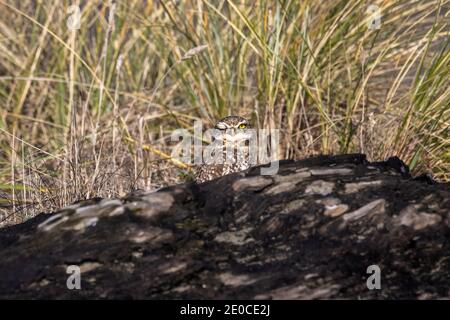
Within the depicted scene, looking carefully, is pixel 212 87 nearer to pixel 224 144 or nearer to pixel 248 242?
pixel 224 144

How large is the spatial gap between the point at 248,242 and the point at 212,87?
2848 mm

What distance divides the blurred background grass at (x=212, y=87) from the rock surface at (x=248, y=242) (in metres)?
1.16

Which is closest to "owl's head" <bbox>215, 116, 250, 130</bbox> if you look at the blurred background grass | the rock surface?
the blurred background grass

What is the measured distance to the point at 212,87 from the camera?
6.50m

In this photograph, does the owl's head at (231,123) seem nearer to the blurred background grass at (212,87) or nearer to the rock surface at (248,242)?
the blurred background grass at (212,87)

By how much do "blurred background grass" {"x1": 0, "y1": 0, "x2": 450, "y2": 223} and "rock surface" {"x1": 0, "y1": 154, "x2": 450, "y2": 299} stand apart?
1.16 m

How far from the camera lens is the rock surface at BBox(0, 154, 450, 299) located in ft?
11.6

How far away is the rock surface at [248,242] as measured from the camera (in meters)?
3.55

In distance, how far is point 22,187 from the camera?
5539 millimetres

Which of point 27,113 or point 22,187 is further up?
point 27,113

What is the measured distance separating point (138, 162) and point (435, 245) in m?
2.37
